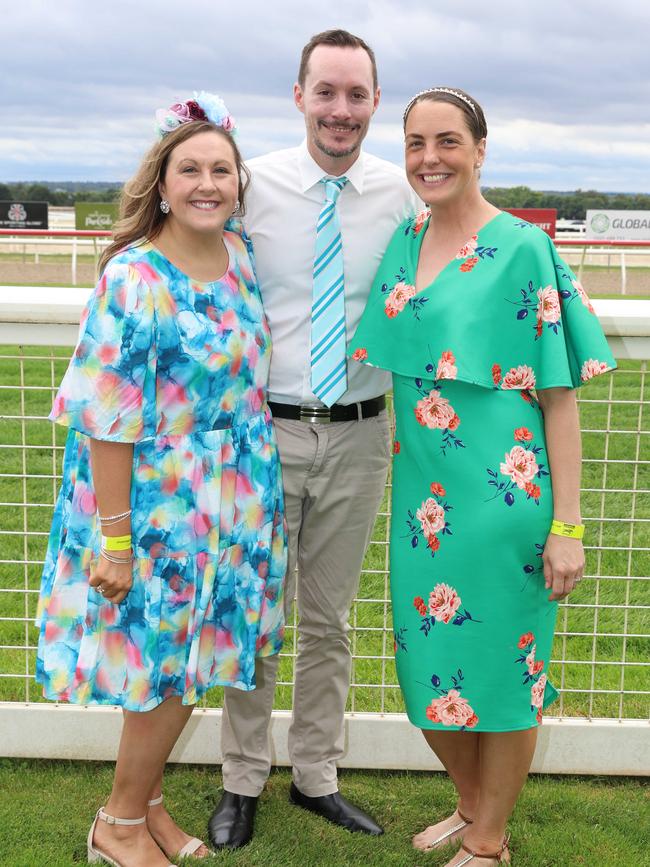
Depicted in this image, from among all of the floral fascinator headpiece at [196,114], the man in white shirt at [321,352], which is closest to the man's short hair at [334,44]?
the man in white shirt at [321,352]

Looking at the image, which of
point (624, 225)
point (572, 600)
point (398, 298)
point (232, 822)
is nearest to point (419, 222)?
point (398, 298)

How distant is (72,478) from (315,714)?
3.67 feet

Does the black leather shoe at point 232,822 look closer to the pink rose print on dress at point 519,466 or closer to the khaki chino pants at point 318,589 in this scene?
the khaki chino pants at point 318,589

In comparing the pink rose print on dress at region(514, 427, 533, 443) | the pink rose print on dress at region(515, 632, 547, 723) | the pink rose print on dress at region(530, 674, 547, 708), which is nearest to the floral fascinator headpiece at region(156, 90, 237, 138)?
the pink rose print on dress at region(514, 427, 533, 443)

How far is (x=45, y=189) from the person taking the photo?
172 feet

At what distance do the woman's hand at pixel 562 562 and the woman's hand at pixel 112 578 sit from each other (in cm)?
100

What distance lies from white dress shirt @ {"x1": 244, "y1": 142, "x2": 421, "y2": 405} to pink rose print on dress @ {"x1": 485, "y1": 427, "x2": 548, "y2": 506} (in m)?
0.57

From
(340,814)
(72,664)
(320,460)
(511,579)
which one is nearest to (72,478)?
(72,664)

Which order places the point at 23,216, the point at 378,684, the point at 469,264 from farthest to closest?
the point at 23,216 → the point at 378,684 → the point at 469,264

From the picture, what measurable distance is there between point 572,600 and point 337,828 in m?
1.91

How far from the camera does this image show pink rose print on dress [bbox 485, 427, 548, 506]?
7.85ft

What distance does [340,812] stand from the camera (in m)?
3.04

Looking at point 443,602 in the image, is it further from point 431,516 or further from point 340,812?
point 340,812

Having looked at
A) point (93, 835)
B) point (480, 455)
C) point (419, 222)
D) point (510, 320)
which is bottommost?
point (93, 835)
